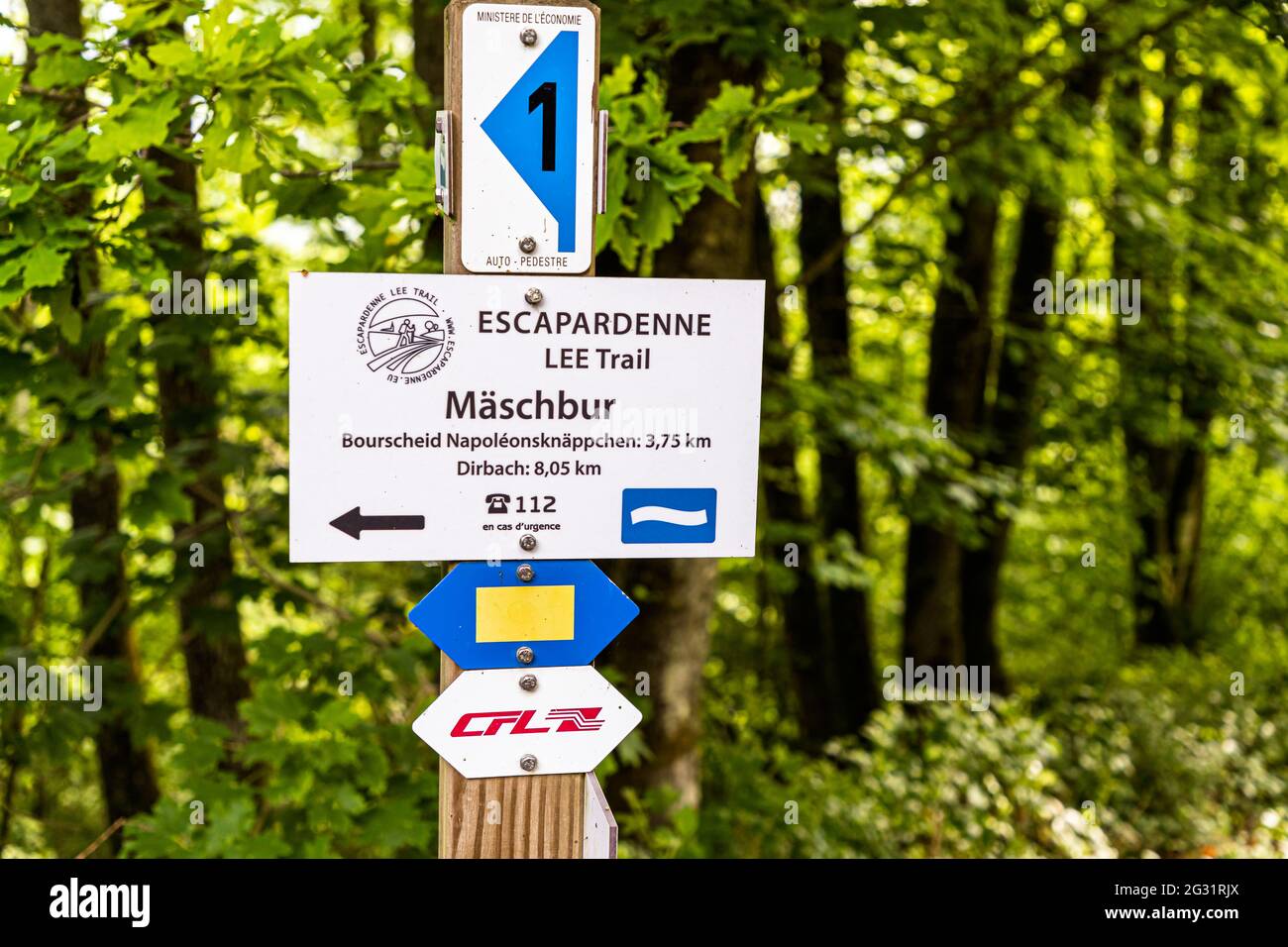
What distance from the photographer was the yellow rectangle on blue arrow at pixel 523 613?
219cm

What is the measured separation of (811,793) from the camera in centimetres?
729

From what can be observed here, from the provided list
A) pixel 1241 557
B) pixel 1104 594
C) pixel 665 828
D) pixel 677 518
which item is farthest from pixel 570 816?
pixel 1241 557

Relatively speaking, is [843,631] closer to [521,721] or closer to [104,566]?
[104,566]

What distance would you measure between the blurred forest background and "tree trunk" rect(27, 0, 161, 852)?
0.03 m

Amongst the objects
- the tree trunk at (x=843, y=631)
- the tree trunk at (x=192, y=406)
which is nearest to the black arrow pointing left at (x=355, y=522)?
the tree trunk at (x=192, y=406)

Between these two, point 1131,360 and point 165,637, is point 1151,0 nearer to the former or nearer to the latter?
point 1131,360

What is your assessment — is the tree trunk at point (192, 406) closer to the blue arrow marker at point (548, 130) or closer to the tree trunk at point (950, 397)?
the blue arrow marker at point (548, 130)

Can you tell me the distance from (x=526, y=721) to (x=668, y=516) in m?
0.47

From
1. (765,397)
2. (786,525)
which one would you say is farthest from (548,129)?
(786,525)

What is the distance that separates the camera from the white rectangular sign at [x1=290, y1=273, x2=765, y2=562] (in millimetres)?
2129

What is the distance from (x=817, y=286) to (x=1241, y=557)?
31.6 feet

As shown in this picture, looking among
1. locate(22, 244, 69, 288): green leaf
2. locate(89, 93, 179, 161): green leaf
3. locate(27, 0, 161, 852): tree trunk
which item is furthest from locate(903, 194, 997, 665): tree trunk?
locate(22, 244, 69, 288): green leaf

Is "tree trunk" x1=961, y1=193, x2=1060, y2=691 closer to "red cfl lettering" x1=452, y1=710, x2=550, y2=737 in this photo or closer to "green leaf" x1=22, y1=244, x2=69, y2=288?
"green leaf" x1=22, y1=244, x2=69, y2=288

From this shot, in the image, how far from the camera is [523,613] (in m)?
2.20
